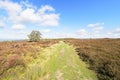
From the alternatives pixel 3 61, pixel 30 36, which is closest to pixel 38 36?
pixel 30 36

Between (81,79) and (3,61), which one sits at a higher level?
(3,61)

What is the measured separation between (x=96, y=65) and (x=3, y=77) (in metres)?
9.92

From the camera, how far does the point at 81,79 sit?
465 inches

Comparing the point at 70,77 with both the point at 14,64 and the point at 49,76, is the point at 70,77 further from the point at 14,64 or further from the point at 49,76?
the point at 14,64

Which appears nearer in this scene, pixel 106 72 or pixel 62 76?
pixel 62 76

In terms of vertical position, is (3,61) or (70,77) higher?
(3,61)

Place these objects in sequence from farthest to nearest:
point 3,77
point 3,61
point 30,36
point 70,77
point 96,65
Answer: point 30,36, point 96,65, point 3,61, point 70,77, point 3,77

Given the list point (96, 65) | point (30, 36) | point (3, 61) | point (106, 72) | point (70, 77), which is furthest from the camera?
point (30, 36)

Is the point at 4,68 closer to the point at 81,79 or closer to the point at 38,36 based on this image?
the point at 81,79

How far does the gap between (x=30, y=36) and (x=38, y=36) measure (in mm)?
4283

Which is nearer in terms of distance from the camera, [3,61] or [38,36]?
[3,61]

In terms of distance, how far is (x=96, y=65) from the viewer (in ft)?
52.9

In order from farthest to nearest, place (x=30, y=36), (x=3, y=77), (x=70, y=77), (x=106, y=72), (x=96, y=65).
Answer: (x=30, y=36) → (x=96, y=65) → (x=106, y=72) → (x=70, y=77) → (x=3, y=77)

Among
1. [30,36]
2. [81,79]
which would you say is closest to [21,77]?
[81,79]
